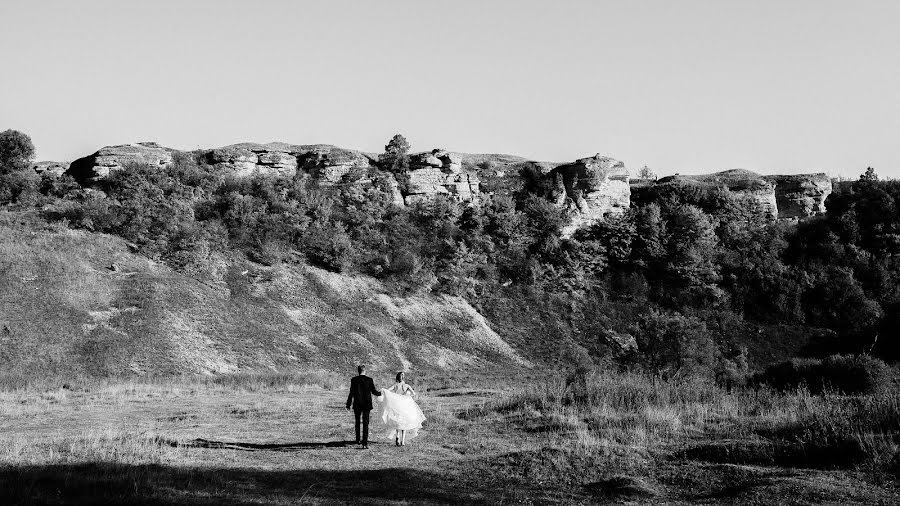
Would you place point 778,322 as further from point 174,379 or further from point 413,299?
point 174,379

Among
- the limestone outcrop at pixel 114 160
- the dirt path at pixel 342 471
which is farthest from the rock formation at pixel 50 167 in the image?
the dirt path at pixel 342 471

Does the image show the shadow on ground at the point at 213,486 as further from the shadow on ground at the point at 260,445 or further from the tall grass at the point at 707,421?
the tall grass at the point at 707,421

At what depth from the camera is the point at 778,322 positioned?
49.3 meters

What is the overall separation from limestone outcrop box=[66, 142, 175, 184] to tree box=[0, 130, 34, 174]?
150 inches

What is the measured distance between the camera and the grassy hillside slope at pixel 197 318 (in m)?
35.0

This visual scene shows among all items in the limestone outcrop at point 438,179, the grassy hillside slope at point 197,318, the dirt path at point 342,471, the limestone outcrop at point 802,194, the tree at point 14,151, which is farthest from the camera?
the limestone outcrop at point 802,194

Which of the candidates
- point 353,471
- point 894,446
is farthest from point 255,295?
point 894,446

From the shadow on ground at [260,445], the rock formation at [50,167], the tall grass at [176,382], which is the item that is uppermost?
the rock formation at [50,167]

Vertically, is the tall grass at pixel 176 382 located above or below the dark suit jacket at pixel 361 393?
below

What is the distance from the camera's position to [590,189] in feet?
189

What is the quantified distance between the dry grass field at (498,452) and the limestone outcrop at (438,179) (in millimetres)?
35814

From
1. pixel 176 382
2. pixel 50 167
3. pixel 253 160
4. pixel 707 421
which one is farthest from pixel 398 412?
pixel 50 167

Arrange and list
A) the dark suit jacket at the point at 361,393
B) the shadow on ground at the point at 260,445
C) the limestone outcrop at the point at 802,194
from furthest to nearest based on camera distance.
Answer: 1. the limestone outcrop at the point at 802,194
2. the dark suit jacket at the point at 361,393
3. the shadow on ground at the point at 260,445

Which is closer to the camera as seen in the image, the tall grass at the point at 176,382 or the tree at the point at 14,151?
the tall grass at the point at 176,382
